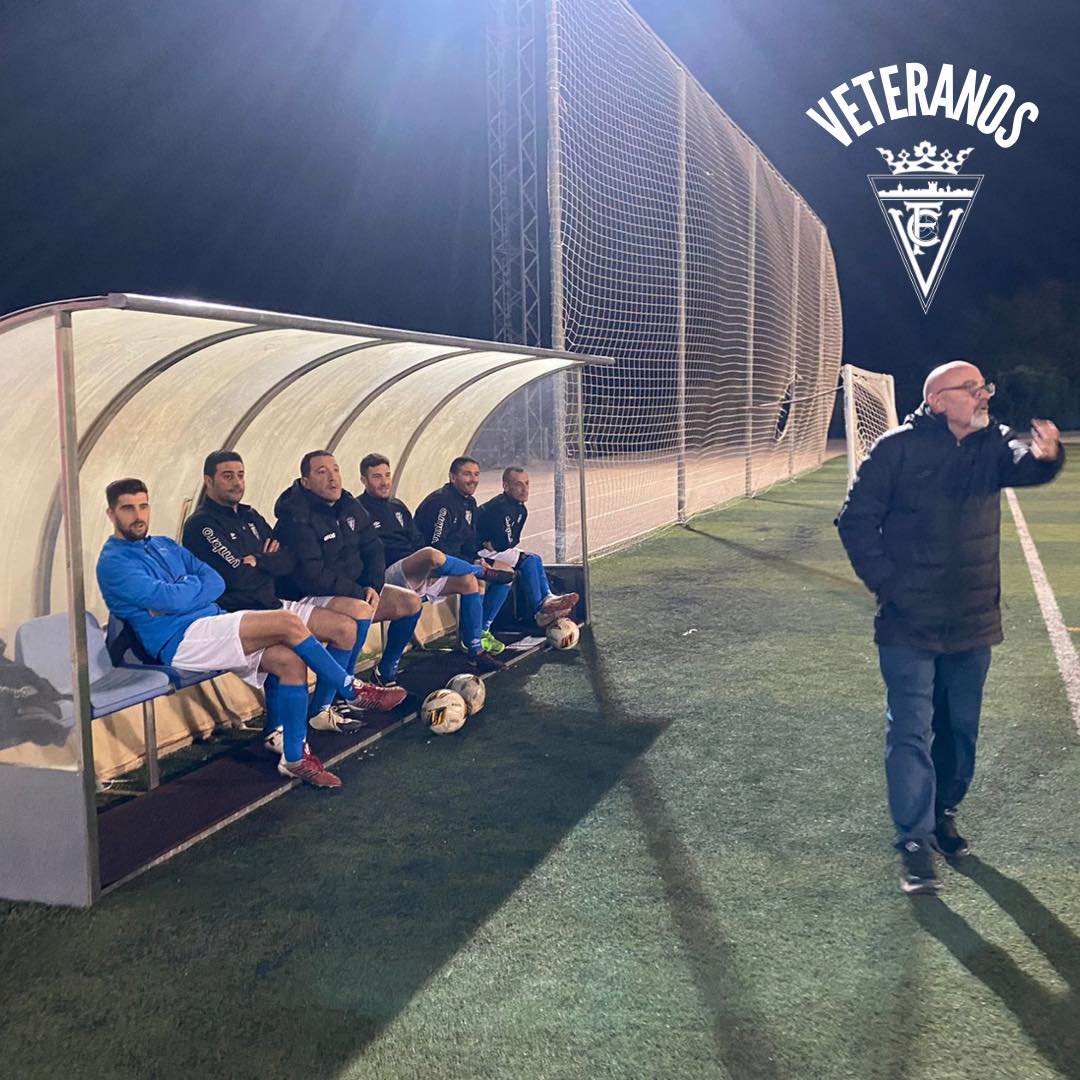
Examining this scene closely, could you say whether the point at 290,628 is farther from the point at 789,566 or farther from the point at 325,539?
the point at 789,566

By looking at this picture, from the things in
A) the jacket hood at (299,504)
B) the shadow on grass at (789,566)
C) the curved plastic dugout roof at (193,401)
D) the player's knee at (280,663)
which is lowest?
the shadow on grass at (789,566)

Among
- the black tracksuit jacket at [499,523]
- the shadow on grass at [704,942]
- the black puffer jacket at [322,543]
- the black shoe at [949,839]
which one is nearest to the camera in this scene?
the shadow on grass at [704,942]

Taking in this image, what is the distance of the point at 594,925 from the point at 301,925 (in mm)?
886

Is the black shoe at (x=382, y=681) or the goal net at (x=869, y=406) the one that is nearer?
the black shoe at (x=382, y=681)

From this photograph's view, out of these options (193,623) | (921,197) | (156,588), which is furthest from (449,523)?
(921,197)

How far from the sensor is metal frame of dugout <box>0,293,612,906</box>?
334 centimetres

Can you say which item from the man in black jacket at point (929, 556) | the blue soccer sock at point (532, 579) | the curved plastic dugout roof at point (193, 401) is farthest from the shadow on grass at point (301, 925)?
the blue soccer sock at point (532, 579)

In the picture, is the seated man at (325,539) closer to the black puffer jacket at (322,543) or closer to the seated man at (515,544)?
the black puffer jacket at (322,543)

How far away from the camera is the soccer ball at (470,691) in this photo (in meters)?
5.33

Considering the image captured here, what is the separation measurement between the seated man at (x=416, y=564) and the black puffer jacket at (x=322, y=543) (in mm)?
617

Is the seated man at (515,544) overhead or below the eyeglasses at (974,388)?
below

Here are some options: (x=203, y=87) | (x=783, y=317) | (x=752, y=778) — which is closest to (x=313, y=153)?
(x=203, y=87)

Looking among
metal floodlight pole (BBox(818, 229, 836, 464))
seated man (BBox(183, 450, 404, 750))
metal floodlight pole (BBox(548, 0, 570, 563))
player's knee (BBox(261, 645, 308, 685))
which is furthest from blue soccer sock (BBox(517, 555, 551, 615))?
metal floodlight pole (BBox(818, 229, 836, 464))

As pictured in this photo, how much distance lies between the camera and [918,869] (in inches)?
132
